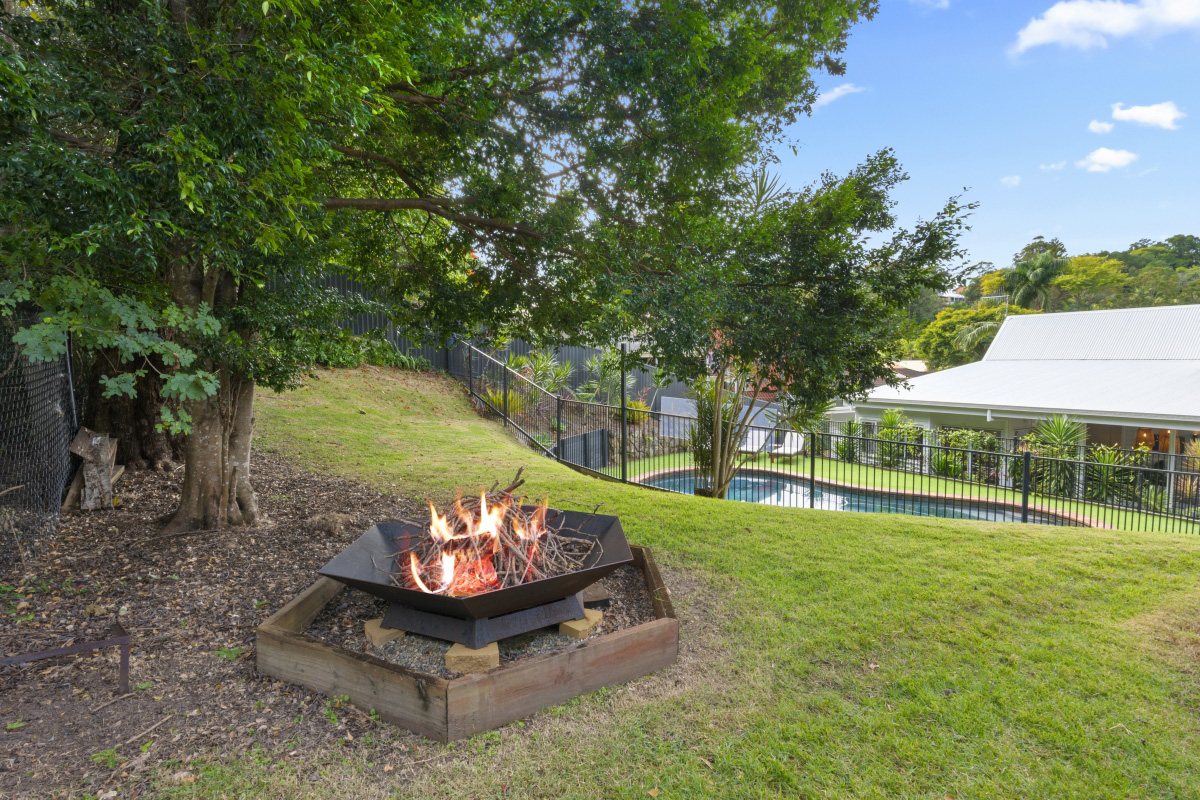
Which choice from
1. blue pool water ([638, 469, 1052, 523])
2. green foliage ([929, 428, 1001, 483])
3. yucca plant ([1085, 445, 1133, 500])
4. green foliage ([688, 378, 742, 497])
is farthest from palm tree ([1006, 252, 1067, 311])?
green foliage ([688, 378, 742, 497])

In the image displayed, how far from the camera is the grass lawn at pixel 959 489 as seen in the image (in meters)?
9.45

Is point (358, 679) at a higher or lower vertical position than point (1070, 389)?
lower

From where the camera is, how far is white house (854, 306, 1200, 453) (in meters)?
13.8

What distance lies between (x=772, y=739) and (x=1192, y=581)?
3.92 meters

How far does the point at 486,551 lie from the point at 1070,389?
60.0 ft

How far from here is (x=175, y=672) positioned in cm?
282

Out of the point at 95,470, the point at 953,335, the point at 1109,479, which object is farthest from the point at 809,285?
the point at 953,335

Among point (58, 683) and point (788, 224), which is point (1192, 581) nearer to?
point (788, 224)

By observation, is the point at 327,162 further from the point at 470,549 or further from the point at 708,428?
the point at 708,428

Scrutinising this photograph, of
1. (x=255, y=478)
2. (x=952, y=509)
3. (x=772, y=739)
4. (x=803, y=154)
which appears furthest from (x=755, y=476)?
(x=772, y=739)

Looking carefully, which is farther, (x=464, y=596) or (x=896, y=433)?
(x=896, y=433)

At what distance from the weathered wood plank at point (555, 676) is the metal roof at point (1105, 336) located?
69.0ft

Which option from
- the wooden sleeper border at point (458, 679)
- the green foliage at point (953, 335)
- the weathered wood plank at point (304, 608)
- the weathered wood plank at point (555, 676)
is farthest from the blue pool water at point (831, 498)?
the green foliage at point (953, 335)

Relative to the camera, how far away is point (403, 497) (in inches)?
236
